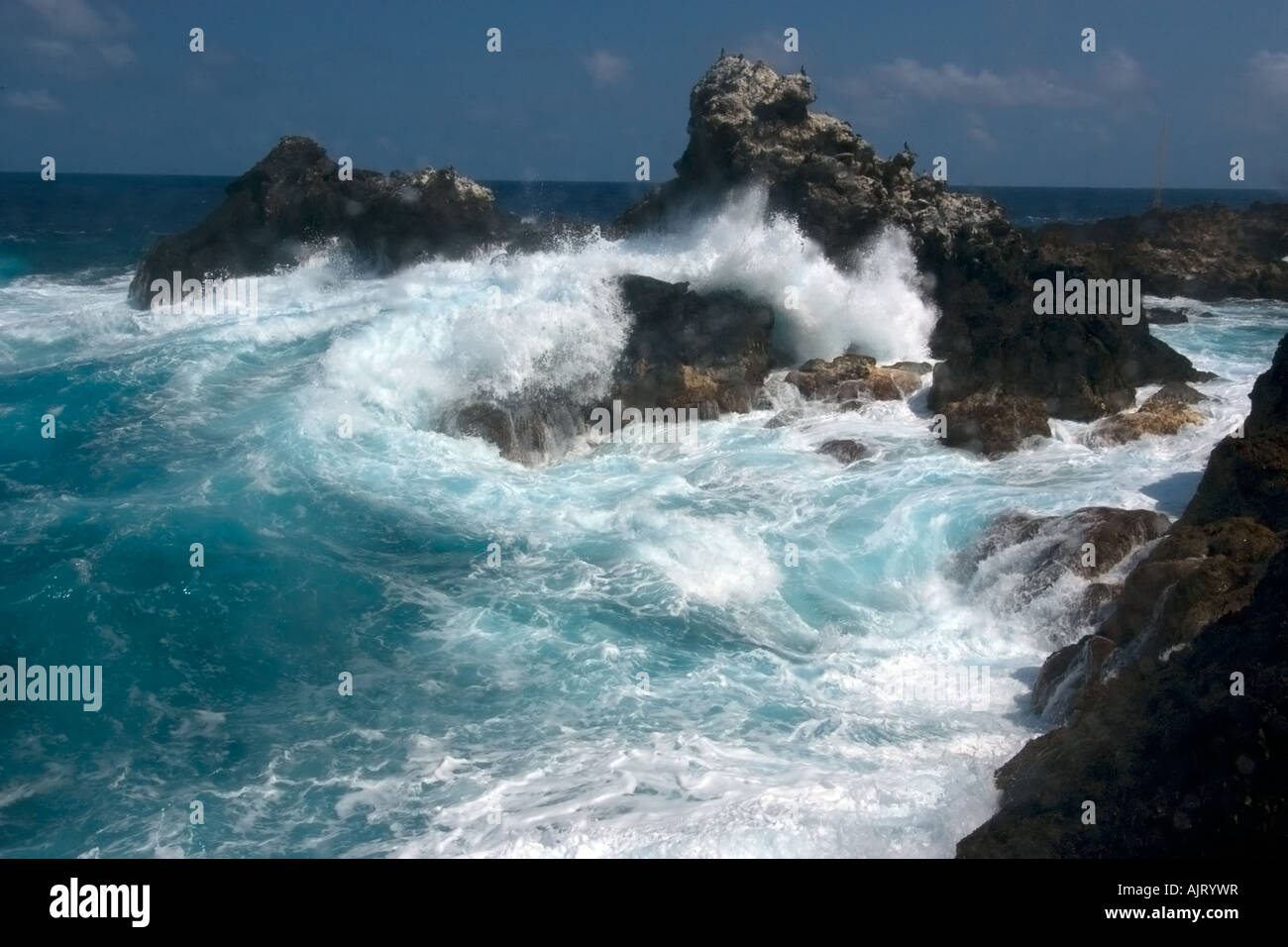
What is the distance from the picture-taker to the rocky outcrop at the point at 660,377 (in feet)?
54.5

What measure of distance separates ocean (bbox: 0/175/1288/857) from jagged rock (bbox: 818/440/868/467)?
8.7 inches

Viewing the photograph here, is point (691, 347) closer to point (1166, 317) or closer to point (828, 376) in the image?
point (828, 376)

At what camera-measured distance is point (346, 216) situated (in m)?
28.9

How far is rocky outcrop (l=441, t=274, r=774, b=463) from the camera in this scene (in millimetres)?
16609

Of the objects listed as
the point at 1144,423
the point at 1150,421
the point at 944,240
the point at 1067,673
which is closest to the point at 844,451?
the point at 1144,423

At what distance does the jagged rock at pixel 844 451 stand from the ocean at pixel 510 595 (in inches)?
8.7

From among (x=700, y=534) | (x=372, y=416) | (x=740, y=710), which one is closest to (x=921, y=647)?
(x=740, y=710)

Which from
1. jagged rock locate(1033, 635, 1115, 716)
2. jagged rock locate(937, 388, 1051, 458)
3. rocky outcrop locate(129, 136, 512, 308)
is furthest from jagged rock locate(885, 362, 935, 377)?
rocky outcrop locate(129, 136, 512, 308)

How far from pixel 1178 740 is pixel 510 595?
23.3 ft

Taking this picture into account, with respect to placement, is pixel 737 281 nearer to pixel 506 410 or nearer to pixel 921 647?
pixel 506 410

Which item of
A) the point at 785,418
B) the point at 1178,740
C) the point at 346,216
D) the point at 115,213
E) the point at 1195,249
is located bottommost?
the point at 1178,740

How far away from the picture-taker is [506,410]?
54.9ft

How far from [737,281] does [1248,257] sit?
67.3 feet

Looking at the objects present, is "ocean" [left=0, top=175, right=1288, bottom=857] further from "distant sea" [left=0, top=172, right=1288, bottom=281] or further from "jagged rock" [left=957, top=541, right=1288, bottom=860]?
"distant sea" [left=0, top=172, right=1288, bottom=281]
